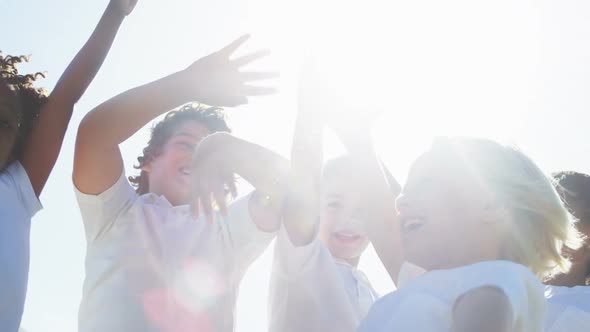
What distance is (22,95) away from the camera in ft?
10.7

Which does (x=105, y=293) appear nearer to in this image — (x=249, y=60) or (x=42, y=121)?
(x=42, y=121)

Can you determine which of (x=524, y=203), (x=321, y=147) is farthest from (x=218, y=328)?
(x=524, y=203)

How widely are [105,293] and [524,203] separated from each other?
2.01 metres

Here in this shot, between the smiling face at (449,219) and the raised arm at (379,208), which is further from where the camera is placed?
the raised arm at (379,208)

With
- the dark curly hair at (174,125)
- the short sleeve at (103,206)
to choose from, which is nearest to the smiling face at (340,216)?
the dark curly hair at (174,125)

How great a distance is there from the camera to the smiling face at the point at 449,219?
2459 mm

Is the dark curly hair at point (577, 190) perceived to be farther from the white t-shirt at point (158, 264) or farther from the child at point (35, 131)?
the child at point (35, 131)

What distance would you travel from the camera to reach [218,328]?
3.16 meters

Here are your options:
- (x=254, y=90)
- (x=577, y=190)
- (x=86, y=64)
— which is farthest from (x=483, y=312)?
(x=577, y=190)

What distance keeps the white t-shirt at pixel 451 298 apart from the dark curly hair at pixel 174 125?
7.01ft

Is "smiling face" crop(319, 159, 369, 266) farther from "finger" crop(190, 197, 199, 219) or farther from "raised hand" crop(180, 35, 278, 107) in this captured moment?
"finger" crop(190, 197, 199, 219)

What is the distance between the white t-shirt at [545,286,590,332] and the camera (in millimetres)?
3379

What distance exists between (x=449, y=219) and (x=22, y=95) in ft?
7.49

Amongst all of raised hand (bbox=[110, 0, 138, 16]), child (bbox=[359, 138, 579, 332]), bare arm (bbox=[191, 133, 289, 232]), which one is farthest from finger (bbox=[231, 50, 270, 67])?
child (bbox=[359, 138, 579, 332])
